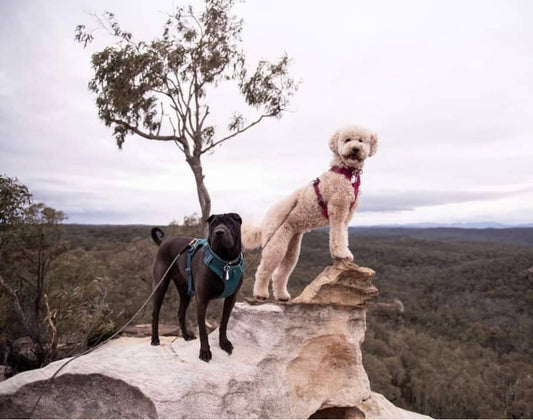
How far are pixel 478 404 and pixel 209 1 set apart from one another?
70.6ft

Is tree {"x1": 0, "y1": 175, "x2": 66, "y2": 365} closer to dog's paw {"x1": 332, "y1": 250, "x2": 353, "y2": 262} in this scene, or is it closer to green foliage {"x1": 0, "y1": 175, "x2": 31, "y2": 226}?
green foliage {"x1": 0, "y1": 175, "x2": 31, "y2": 226}

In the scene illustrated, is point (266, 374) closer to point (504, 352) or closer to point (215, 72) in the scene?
point (215, 72)

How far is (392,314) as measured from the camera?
33219 millimetres

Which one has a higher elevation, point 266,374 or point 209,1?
point 209,1

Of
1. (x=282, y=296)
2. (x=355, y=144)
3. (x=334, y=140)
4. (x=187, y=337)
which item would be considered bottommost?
(x=187, y=337)

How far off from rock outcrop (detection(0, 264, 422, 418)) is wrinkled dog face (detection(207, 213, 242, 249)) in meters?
1.49

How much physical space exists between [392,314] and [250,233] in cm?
3135

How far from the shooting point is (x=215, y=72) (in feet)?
40.0

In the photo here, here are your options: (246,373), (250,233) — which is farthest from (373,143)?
(246,373)

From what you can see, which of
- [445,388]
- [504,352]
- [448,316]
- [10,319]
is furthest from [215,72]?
[448,316]

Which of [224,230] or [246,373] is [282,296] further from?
[224,230]

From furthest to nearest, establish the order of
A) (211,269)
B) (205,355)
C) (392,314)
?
1. (392,314)
2. (205,355)
3. (211,269)

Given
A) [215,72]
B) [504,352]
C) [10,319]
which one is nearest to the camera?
[10,319]

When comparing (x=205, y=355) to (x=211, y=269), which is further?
(x=205, y=355)
